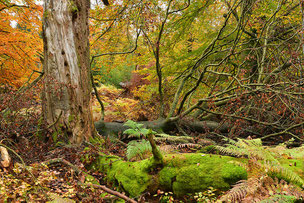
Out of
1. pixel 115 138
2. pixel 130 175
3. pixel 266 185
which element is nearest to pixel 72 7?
pixel 115 138

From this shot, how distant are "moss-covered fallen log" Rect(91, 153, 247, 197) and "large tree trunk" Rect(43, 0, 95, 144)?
1315 mm

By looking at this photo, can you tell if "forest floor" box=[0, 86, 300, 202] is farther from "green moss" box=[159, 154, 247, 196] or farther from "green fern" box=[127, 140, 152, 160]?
"green fern" box=[127, 140, 152, 160]

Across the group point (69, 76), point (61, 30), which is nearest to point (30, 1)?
point (61, 30)

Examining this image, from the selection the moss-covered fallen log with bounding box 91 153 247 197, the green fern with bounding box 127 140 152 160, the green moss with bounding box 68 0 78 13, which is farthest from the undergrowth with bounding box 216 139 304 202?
the green moss with bounding box 68 0 78 13

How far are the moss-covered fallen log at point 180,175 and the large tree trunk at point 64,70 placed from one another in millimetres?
1315

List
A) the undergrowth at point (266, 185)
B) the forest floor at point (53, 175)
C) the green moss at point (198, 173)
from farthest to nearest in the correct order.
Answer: the green moss at point (198, 173) < the forest floor at point (53, 175) < the undergrowth at point (266, 185)

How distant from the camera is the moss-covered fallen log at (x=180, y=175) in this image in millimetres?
1919

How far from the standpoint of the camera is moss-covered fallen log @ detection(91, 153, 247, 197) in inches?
75.6

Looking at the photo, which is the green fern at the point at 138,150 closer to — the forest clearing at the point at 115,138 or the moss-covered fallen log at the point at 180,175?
the forest clearing at the point at 115,138

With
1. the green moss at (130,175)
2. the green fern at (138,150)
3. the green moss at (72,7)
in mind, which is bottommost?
the green moss at (130,175)

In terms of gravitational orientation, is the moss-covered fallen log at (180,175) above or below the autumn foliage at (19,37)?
below

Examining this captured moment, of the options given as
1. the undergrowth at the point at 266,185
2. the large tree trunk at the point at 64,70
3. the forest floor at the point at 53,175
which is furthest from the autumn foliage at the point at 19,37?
the undergrowth at the point at 266,185

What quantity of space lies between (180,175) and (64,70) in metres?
2.58

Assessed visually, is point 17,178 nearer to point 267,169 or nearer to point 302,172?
point 267,169
